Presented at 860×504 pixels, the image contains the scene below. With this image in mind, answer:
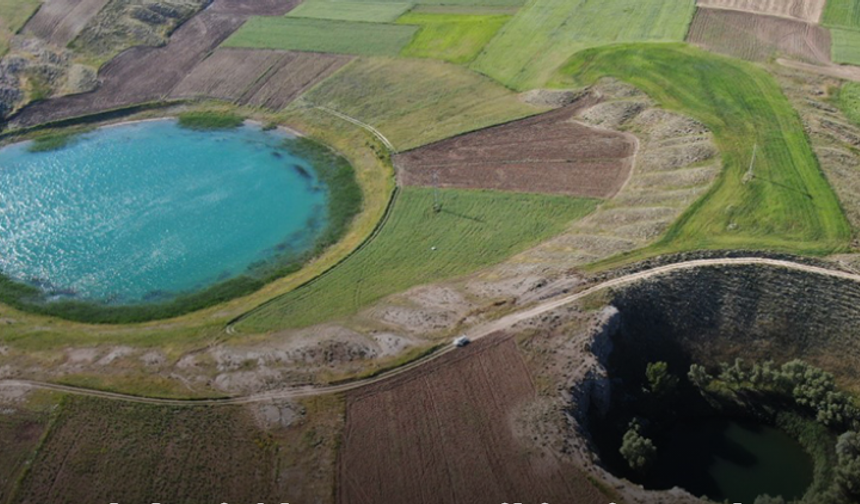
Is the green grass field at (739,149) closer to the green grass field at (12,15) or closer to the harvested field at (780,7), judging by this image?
the harvested field at (780,7)

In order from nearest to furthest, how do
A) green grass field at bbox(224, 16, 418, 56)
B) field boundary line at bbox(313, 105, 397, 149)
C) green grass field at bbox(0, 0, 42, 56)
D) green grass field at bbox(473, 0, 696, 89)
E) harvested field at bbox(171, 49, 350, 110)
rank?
field boundary line at bbox(313, 105, 397, 149) < green grass field at bbox(473, 0, 696, 89) < harvested field at bbox(171, 49, 350, 110) < green grass field at bbox(224, 16, 418, 56) < green grass field at bbox(0, 0, 42, 56)

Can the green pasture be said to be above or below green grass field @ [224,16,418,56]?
above

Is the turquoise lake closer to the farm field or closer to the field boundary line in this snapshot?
the field boundary line

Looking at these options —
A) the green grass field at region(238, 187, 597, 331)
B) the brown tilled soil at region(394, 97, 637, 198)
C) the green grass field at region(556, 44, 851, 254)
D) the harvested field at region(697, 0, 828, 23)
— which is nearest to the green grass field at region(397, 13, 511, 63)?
the green grass field at region(556, 44, 851, 254)

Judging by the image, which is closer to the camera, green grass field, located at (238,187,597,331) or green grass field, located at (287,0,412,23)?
green grass field, located at (238,187,597,331)

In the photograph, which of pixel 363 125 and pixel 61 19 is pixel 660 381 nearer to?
pixel 363 125

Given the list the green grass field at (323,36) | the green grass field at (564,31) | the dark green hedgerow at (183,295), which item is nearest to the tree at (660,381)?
the dark green hedgerow at (183,295)

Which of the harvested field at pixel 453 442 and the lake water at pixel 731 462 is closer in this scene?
the harvested field at pixel 453 442

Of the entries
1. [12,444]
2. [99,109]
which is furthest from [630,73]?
[12,444]

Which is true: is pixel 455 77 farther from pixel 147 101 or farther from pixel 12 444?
pixel 12 444
